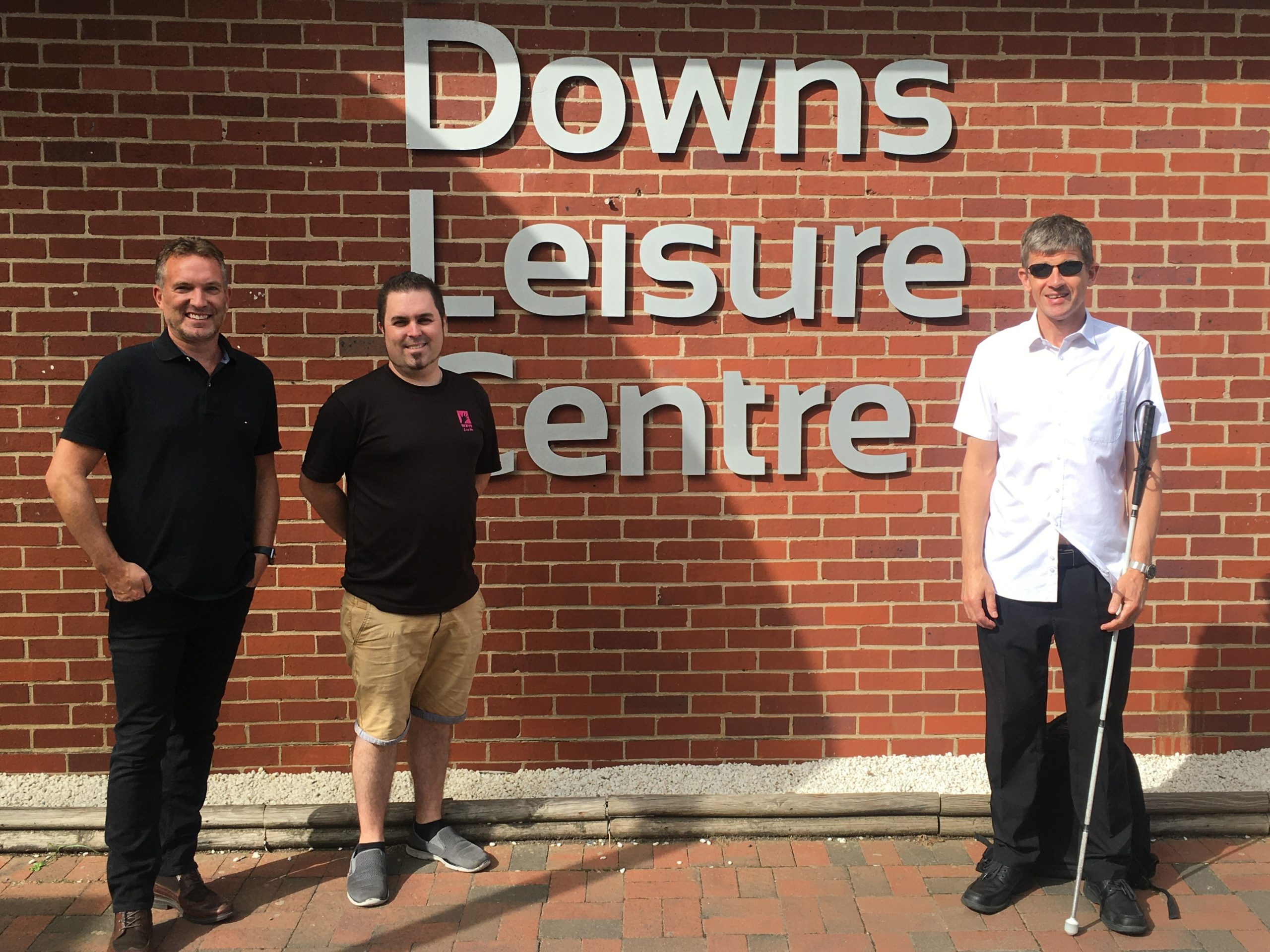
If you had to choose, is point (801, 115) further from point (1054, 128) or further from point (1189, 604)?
point (1189, 604)

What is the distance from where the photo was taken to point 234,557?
11.0ft

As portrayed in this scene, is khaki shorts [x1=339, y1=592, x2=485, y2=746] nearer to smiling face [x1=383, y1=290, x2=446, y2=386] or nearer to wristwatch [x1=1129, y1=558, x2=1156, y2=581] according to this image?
smiling face [x1=383, y1=290, x2=446, y2=386]

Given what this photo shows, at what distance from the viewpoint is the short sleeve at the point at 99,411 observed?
3109 millimetres

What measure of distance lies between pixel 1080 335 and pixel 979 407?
37 cm

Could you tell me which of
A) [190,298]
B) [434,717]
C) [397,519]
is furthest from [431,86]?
[434,717]

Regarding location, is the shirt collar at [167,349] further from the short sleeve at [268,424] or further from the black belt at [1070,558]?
the black belt at [1070,558]

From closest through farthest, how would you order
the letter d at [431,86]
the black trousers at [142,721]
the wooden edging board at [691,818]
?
the black trousers at [142,721] → the wooden edging board at [691,818] → the letter d at [431,86]

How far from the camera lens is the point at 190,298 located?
3229mm

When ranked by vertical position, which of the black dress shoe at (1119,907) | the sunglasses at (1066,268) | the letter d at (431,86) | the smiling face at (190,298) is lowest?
the black dress shoe at (1119,907)

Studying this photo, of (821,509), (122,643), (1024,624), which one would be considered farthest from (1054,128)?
(122,643)

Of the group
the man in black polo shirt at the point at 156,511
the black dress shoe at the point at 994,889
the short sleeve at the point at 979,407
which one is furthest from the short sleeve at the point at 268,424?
the black dress shoe at the point at 994,889

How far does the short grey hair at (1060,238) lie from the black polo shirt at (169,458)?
2.49 meters

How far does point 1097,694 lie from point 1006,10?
258 centimetres

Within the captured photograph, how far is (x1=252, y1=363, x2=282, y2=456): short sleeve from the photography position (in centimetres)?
349
